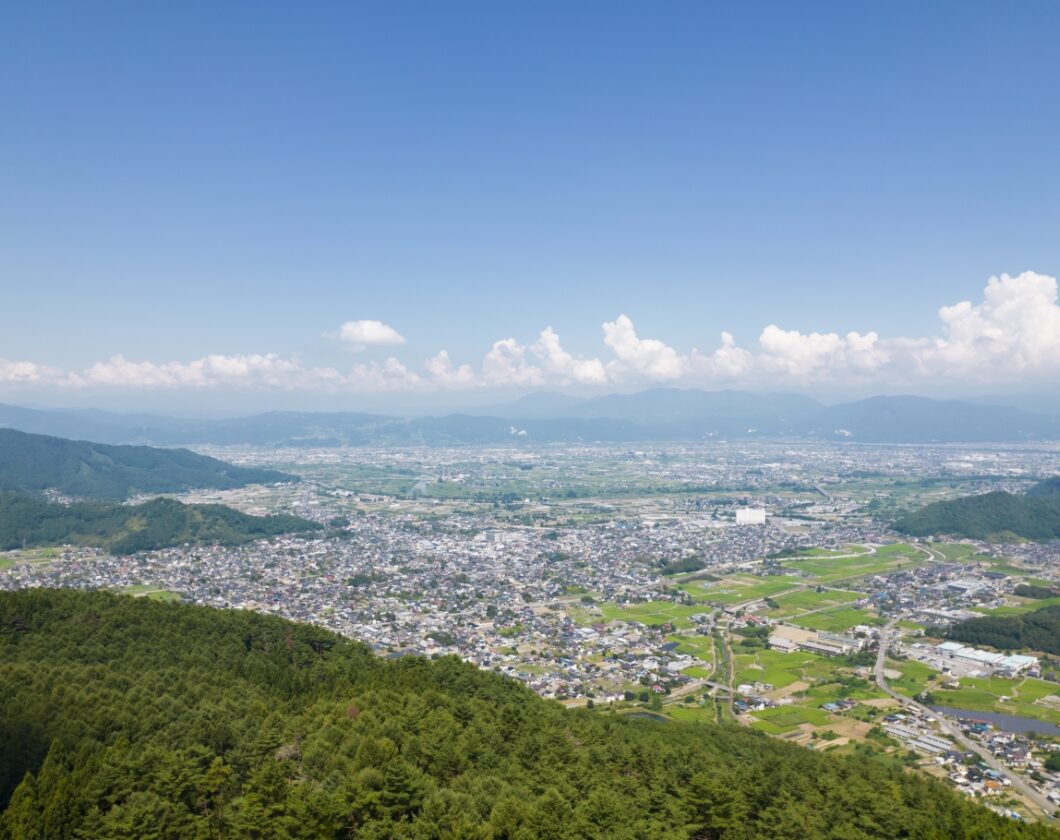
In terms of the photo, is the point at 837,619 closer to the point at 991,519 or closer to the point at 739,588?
the point at 739,588

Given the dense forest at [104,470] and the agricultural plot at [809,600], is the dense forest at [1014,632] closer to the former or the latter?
the agricultural plot at [809,600]

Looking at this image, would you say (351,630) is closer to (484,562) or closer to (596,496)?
(484,562)

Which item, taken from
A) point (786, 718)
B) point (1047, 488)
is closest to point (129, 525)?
point (786, 718)

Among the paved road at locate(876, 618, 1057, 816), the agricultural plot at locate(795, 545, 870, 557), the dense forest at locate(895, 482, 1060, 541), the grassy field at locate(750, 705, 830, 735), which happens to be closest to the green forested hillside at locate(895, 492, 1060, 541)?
the dense forest at locate(895, 482, 1060, 541)

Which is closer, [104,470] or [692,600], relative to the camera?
[692,600]

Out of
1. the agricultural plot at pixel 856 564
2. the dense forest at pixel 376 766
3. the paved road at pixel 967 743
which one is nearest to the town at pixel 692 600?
the paved road at pixel 967 743

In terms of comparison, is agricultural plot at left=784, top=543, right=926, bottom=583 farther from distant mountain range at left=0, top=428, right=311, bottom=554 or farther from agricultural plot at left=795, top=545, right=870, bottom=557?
distant mountain range at left=0, top=428, right=311, bottom=554
